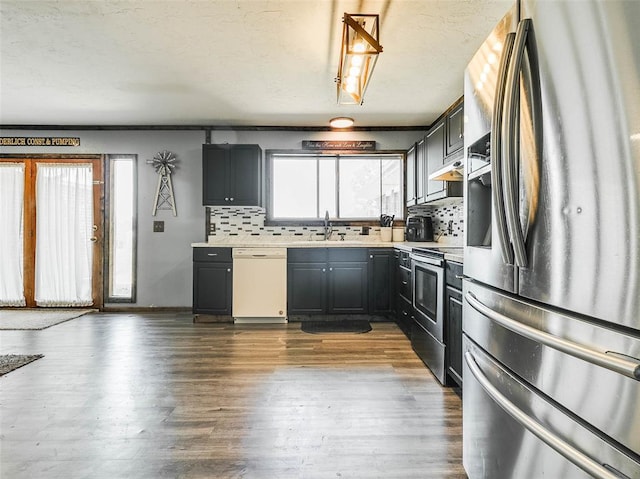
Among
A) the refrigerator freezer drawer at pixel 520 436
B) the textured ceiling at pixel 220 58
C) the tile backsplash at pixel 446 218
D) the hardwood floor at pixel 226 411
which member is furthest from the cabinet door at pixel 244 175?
the refrigerator freezer drawer at pixel 520 436

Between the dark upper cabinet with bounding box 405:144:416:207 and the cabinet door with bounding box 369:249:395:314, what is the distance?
822mm

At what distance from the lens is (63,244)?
481 centimetres

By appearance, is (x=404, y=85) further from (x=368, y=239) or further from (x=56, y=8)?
(x=56, y=8)

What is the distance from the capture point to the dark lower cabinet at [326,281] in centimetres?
420

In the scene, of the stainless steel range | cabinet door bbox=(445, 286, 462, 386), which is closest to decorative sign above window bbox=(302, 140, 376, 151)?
the stainless steel range

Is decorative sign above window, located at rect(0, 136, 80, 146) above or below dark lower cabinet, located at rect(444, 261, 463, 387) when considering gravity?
Result: above

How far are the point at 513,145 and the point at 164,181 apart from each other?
4.71 meters

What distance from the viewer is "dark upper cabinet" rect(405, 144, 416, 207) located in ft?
14.6

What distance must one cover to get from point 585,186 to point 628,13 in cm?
33

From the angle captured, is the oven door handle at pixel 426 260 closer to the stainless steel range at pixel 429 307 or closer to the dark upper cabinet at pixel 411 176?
the stainless steel range at pixel 429 307

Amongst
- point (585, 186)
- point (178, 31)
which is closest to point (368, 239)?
point (178, 31)

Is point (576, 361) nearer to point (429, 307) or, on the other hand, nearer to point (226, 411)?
point (226, 411)

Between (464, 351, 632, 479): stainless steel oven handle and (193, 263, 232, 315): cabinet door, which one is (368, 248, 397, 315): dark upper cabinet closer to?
(193, 263, 232, 315): cabinet door

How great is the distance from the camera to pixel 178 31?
2.59 meters
